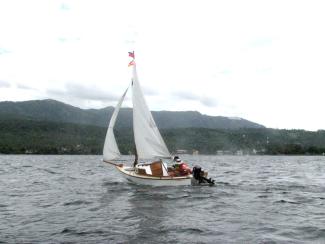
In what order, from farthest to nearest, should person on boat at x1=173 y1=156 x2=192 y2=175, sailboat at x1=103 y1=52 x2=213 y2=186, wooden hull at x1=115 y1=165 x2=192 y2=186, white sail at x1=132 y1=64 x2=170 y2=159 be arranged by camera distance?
1. person on boat at x1=173 y1=156 x2=192 y2=175
2. white sail at x1=132 y1=64 x2=170 y2=159
3. sailboat at x1=103 y1=52 x2=213 y2=186
4. wooden hull at x1=115 y1=165 x2=192 y2=186

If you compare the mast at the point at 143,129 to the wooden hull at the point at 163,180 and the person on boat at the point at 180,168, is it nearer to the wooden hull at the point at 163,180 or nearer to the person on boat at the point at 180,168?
the person on boat at the point at 180,168

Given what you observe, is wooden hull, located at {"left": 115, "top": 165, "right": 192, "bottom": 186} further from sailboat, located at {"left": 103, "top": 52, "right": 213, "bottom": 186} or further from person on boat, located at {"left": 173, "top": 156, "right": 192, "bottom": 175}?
person on boat, located at {"left": 173, "top": 156, "right": 192, "bottom": 175}

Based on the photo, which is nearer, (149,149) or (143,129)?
(143,129)

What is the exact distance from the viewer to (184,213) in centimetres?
2377

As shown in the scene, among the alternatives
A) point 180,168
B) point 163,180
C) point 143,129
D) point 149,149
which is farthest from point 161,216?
point 180,168

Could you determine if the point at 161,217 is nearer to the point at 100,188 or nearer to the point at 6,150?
the point at 100,188

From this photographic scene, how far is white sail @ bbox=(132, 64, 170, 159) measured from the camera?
3569 cm

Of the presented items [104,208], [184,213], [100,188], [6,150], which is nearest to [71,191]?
[100,188]

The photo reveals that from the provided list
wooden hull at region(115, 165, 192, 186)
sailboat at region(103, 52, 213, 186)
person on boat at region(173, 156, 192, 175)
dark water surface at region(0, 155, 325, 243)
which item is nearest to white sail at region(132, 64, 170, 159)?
sailboat at region(103, 52, 213, 186)

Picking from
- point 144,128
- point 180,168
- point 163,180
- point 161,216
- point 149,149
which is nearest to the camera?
point 161,216

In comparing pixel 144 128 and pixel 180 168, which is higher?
pixel 144 128

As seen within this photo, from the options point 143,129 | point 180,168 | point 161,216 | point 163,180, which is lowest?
point 161,216

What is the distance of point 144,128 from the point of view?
3578 cm

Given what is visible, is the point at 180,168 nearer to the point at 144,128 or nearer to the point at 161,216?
the point at 144,128
